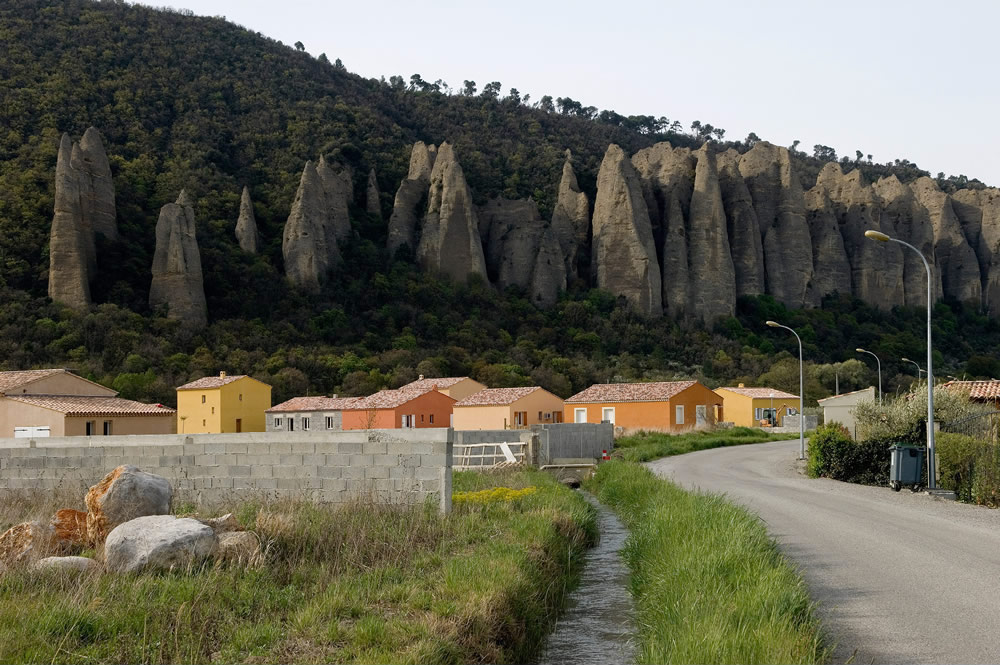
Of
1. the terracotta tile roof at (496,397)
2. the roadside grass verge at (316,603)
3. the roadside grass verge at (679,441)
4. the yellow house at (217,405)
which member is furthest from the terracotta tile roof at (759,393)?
the roadside grass verge at (316,603)

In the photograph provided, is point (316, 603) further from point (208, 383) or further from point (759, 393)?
point (759, 393)

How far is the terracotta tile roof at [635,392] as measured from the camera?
185 feet

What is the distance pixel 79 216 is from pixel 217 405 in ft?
77.7

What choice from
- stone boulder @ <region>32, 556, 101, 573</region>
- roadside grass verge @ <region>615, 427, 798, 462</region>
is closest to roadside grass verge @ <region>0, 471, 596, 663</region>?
stone boulder @ <region>32, 556, 101, 573</region>

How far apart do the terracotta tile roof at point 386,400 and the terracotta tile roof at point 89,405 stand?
427 inches

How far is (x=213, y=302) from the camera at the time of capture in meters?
73.6

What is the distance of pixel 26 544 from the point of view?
1261cm

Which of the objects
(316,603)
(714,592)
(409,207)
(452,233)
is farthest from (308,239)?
(714,592)

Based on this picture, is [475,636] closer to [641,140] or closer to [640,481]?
[640,481]

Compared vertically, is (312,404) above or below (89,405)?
below

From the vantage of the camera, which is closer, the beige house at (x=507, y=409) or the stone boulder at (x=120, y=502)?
the stone boulder at (x=120, y=502)

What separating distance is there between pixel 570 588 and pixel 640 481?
32.0ft

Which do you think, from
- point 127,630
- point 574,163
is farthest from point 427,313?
point 127,630

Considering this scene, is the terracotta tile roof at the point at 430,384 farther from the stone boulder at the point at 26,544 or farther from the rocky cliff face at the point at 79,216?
the stone boulder at the point at 26,544
